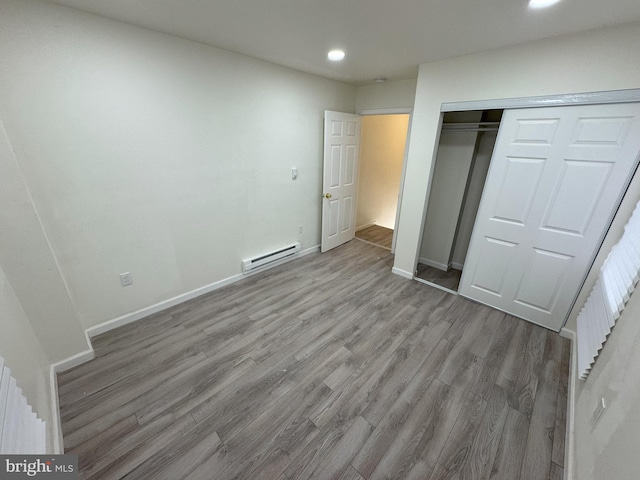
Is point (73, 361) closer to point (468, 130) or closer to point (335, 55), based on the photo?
point (335, 55)

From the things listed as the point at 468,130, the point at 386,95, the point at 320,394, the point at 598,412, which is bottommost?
the point at 320,394

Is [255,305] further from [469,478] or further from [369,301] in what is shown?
[469,478]

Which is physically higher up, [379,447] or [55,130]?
[55,130]

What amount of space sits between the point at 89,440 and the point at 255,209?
2251 mm

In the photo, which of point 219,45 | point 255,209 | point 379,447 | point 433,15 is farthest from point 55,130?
point 379,447

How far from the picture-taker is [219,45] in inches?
87.0

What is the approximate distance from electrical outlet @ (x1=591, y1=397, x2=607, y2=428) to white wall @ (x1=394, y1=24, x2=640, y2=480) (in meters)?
0.06

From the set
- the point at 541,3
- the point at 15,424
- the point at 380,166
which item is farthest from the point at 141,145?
the point at 380,166

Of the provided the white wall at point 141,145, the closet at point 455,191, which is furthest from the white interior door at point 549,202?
the white wall at point 141,145

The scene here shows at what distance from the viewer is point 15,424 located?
2.88 feet

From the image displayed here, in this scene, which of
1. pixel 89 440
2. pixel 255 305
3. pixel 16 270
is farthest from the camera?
pixel 255 305

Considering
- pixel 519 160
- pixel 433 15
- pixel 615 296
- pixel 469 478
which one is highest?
pixel 433 15

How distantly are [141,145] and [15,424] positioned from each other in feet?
6.16

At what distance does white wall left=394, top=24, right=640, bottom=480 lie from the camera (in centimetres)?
105
